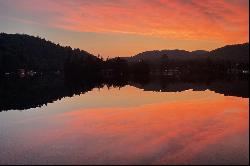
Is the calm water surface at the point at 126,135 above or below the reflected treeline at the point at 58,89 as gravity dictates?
below

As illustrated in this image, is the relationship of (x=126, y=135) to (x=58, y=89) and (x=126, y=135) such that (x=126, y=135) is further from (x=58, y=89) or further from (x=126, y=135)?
(x=58, y=89)

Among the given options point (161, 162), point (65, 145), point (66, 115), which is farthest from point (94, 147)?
point (66, 115)

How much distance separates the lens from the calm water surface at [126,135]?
25.8 meters

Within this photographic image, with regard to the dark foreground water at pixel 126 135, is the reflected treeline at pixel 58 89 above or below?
above

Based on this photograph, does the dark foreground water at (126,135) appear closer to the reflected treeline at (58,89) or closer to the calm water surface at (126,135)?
the calm water surface at (126,135)

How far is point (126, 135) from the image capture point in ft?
111

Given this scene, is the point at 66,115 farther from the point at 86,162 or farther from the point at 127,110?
the point at 86,162

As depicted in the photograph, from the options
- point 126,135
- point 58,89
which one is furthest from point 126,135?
point 58,89

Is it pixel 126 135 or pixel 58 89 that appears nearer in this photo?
pixel 126 135

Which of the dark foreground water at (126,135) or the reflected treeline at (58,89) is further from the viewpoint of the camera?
the reflected treeline at (58,89)

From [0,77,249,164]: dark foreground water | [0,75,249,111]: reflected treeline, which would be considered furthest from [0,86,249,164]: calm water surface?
[0,75,249,111]: reflected treeline

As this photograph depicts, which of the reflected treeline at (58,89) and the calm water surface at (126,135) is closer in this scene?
the calm water surface at (126,135)

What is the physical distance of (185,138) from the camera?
106 feet

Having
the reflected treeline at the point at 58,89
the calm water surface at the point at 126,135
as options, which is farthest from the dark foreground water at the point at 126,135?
the reflected treeline at the point at 58,89
